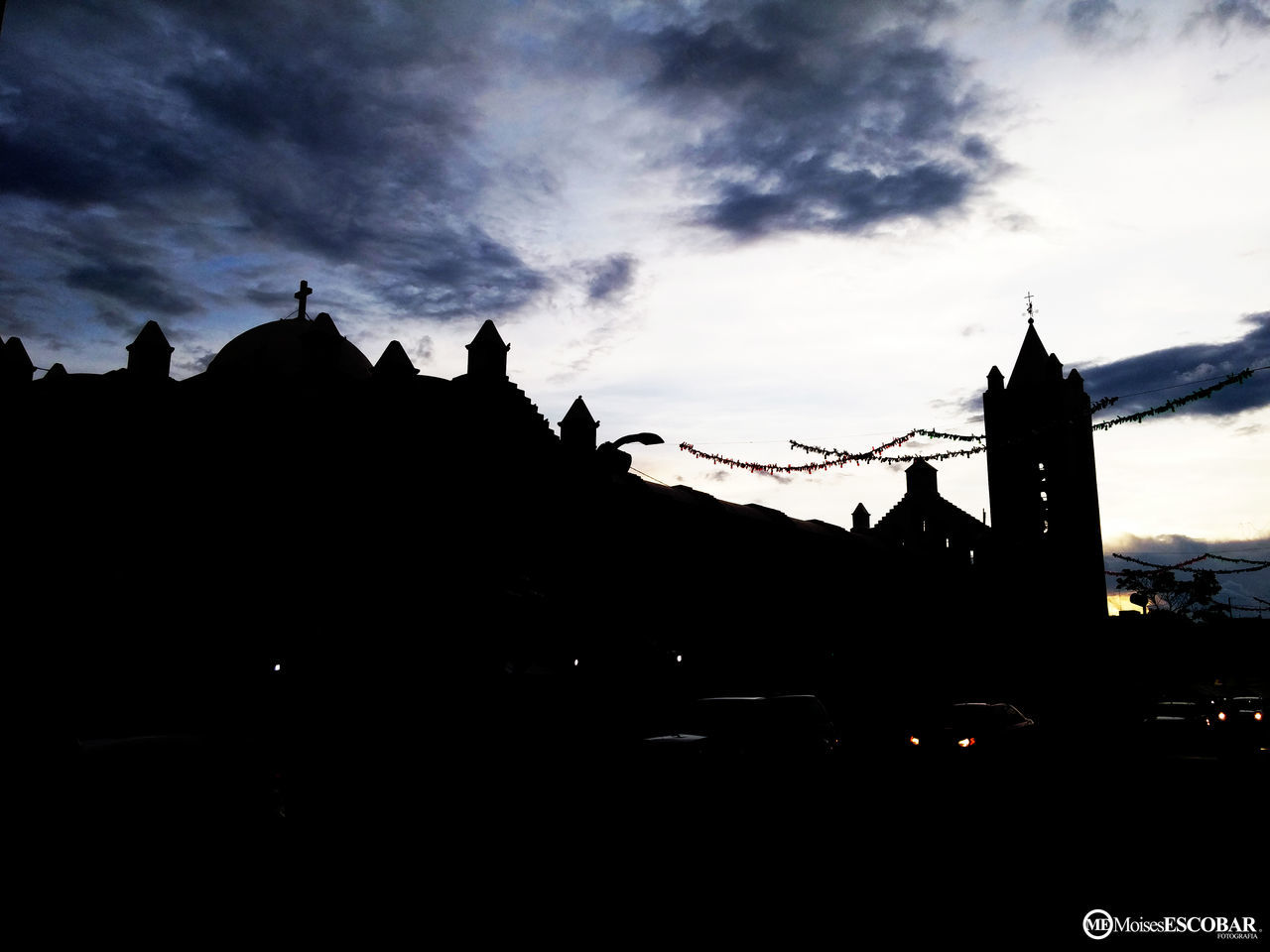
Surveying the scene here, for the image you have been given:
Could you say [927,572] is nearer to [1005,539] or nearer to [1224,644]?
[1005,539]

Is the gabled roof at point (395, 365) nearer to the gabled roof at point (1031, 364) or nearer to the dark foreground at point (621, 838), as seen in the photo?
the dark foreground at point (621, 838)

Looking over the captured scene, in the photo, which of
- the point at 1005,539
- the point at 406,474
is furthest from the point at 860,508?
the point at 406,474

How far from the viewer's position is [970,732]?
1923 cm

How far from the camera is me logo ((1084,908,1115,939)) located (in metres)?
7.01

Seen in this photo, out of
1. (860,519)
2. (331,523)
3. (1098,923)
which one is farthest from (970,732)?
(860,519)

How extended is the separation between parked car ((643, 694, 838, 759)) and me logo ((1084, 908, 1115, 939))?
6648 mm

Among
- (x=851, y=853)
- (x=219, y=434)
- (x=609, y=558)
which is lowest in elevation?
(x=851, y=853)

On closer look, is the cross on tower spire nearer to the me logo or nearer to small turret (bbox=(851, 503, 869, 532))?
the me logo

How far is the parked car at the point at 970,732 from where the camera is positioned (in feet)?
62.3

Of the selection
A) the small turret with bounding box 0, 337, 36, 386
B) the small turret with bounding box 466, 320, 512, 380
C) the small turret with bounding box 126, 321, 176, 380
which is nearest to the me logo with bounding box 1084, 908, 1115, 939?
the small turret with bounding box 466, 320, 512, 380

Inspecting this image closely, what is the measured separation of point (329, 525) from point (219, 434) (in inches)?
144

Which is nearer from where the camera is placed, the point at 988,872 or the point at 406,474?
the point at 988,872

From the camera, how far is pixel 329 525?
2412 centimetres

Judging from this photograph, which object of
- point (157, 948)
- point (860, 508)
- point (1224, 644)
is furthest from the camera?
point (860, 508)
